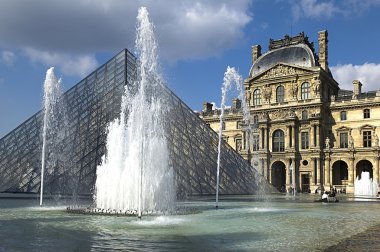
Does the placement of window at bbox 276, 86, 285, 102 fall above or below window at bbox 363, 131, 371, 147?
above

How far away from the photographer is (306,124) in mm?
45625

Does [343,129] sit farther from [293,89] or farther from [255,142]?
[255,142]

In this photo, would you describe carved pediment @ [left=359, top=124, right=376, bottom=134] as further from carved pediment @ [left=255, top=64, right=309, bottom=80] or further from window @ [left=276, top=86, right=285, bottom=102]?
window @ [left=276, top=86, right=285, bottom=102]

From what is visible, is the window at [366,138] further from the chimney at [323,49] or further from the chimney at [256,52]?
the chimney at [256,52]

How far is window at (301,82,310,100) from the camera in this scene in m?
46.2

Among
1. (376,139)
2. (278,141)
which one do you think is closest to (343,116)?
(376,139)

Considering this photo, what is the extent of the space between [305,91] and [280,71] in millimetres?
3505

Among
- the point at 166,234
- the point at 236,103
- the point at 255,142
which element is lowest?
the point at 166,234

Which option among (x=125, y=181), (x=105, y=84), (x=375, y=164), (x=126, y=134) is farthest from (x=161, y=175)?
(x=375, y=164)

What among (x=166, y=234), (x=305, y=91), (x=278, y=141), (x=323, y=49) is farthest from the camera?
(x=323, y=49)

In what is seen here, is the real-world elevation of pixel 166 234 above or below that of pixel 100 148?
below

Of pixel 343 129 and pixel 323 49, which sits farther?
pixel 323 49

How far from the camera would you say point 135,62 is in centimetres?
2480

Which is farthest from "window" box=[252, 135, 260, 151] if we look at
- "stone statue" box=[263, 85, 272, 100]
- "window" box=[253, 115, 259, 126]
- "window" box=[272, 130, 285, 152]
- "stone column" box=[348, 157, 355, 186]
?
"stone column" box=[348, 157, 355, 186]
